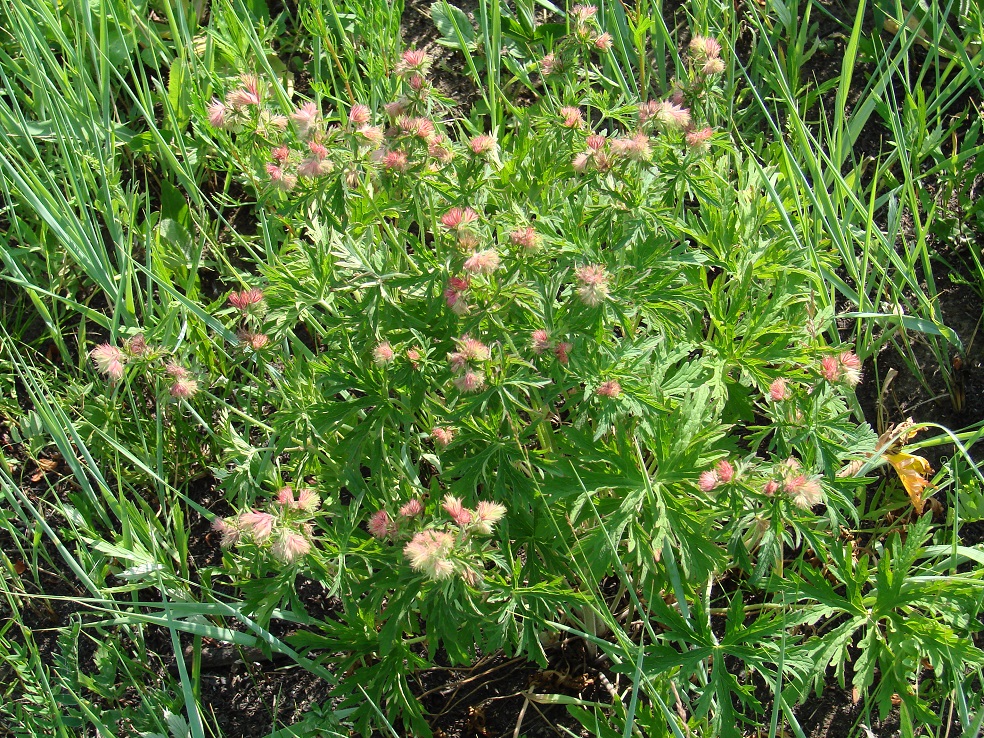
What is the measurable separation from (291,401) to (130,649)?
3.05 feet

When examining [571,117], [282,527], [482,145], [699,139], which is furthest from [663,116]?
[282,527]

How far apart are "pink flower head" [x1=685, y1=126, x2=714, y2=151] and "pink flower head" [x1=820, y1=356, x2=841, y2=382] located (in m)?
0.53

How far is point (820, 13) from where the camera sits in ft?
11.8

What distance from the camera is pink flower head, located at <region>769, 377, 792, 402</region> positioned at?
193 cm

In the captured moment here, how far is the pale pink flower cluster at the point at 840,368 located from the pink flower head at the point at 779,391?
0.27 ft

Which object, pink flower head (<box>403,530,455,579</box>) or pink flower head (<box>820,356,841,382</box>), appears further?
pink flower head (<box>820,356,841,382</box>)

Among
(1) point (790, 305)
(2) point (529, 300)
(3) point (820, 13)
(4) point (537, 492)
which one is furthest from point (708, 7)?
(4) point (537, 492)

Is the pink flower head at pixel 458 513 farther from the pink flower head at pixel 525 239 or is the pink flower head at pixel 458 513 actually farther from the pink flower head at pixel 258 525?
the pink flower head at pixel 525 239

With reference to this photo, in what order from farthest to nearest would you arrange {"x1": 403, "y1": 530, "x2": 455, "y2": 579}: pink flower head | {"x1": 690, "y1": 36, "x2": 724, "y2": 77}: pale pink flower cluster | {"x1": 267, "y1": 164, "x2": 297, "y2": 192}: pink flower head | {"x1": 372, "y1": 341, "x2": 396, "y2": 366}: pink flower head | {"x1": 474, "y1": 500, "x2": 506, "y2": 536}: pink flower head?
1. {"x1": 690, "y1": 36, "x2": 724, "y2": 77}: pale pink flower cluster
2. {"x1": 267, "y1": 164, "x2": 297, "y2": 192}: pink flower head
3. {"x1": 372, "y1": 341, "x2": 396, "y2": 366}: pink flower head
4. {"x1": 474, "y1": 500, "x2": 506, "y2": 536}: pink flower head
5. {"x1": 403, "y1": 530, "x2": 455, "y2": 579}: pink flower head

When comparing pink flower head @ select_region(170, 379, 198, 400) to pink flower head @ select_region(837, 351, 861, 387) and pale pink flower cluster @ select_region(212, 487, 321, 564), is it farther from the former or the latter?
pink flower head @ select_region(837, 351, 861, 387)

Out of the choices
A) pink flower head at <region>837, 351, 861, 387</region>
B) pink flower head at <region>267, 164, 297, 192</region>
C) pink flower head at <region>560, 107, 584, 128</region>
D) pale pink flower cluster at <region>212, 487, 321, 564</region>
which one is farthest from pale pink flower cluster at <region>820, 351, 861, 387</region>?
pink flower head at <region>267, 164, 297, 192</region>

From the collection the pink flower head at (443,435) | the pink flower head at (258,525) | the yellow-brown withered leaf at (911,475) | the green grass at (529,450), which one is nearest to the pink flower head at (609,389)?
the green grass at (529,450)

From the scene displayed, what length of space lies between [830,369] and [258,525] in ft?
3.83

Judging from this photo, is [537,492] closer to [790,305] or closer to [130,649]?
[790,305]
